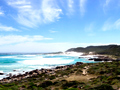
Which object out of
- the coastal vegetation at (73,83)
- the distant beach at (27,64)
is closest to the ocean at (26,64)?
the distant beach at (27,64)

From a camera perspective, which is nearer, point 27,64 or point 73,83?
point 73,83

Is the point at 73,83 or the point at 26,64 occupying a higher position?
the point at 26,64

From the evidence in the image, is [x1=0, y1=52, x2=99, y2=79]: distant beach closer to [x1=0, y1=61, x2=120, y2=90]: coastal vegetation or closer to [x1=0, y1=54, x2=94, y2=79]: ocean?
[x1=0, y1=54, x2=94, y2=79]: ocean

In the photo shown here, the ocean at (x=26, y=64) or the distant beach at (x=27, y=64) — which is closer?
the distant beach at (x=27, y=64)

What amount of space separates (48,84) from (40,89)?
2438mm

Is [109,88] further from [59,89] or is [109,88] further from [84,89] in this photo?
[59,89]

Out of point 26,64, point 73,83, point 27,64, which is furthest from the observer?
point 27,64

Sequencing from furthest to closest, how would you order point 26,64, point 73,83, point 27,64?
1. point 27,64
2. point 26,64
3. point 73,83

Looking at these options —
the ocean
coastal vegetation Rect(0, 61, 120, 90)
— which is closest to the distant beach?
the ocean

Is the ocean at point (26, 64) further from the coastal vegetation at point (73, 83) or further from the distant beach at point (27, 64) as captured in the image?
the coastal vegetation at point (73, 83)

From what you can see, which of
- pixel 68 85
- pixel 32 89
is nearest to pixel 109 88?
pixel 68 85

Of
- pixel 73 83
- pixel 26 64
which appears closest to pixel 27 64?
pixel 26 64

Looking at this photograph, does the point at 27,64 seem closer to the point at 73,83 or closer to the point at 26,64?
the point at 26,64

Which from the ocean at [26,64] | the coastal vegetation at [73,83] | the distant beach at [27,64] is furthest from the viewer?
the ocean at [26,64]
